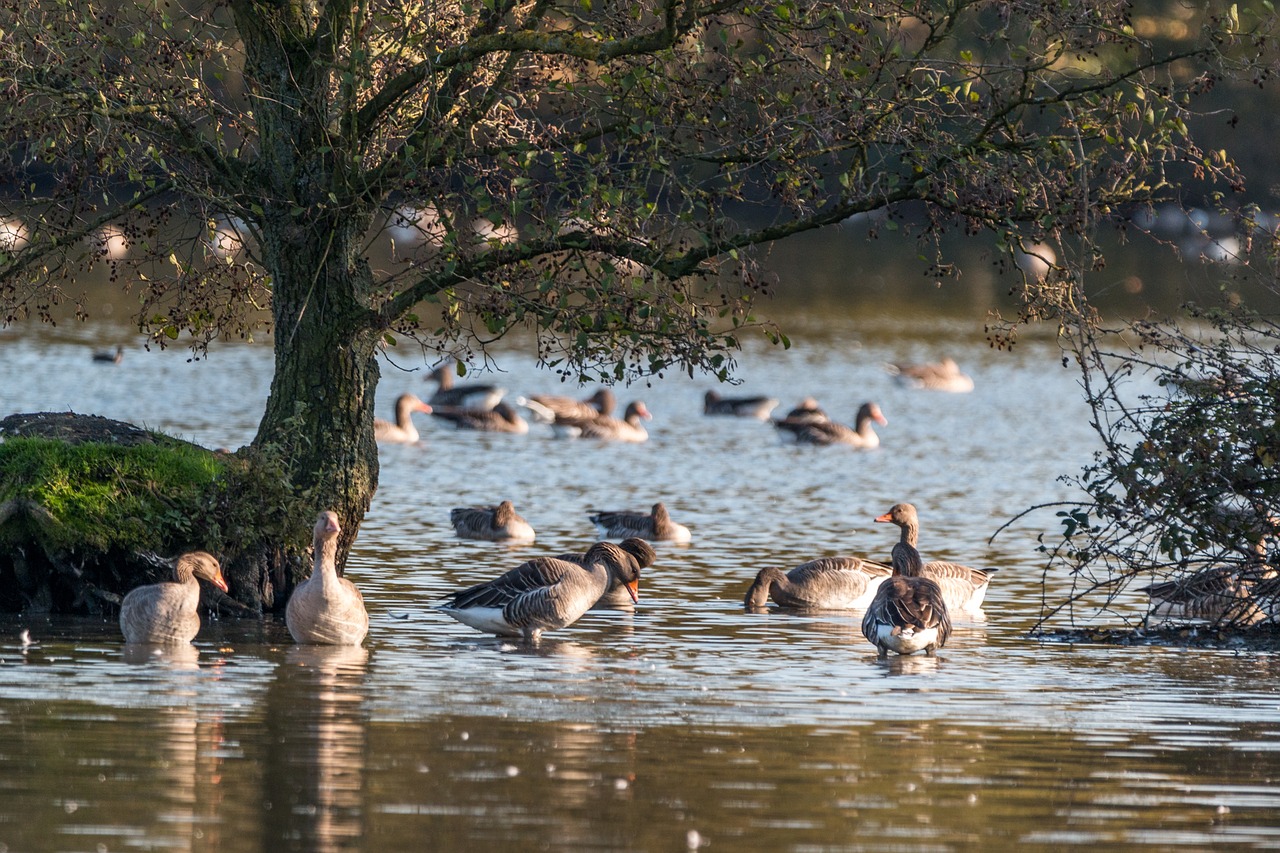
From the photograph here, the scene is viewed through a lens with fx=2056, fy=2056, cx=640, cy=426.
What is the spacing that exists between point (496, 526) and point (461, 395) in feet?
56.0

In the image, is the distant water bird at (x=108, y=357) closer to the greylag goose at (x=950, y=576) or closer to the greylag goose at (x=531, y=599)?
the greylag goose at (x=950, y=576)

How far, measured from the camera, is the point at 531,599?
16328mm

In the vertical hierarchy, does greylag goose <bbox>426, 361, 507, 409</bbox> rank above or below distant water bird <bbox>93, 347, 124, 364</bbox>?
below

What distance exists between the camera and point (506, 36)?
50.1 ft

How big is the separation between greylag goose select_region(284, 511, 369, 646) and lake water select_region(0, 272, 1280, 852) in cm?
21

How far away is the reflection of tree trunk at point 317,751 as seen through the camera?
925 centimetres

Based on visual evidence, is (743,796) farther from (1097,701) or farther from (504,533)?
(504,533)

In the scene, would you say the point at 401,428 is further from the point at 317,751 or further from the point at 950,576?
the point at 317,751

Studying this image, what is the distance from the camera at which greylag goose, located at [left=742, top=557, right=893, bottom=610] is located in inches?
752

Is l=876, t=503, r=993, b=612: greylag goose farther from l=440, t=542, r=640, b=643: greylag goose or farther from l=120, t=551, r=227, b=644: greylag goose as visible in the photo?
l=120, t=551, r=227, b=644: greylag goose

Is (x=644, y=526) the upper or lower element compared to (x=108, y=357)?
lower

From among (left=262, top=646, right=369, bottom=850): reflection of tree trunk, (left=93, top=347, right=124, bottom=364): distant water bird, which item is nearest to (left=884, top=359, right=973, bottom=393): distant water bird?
(left=93, top=347, right=124, bottom=364): distant water bird

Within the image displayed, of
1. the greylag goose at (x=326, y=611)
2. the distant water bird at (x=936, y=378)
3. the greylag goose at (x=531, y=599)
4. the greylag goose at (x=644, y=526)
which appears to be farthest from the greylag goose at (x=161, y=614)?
the distant water bird at (x=936, y=378)

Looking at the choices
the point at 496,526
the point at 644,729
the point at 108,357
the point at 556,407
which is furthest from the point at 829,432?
the point at 644,729
